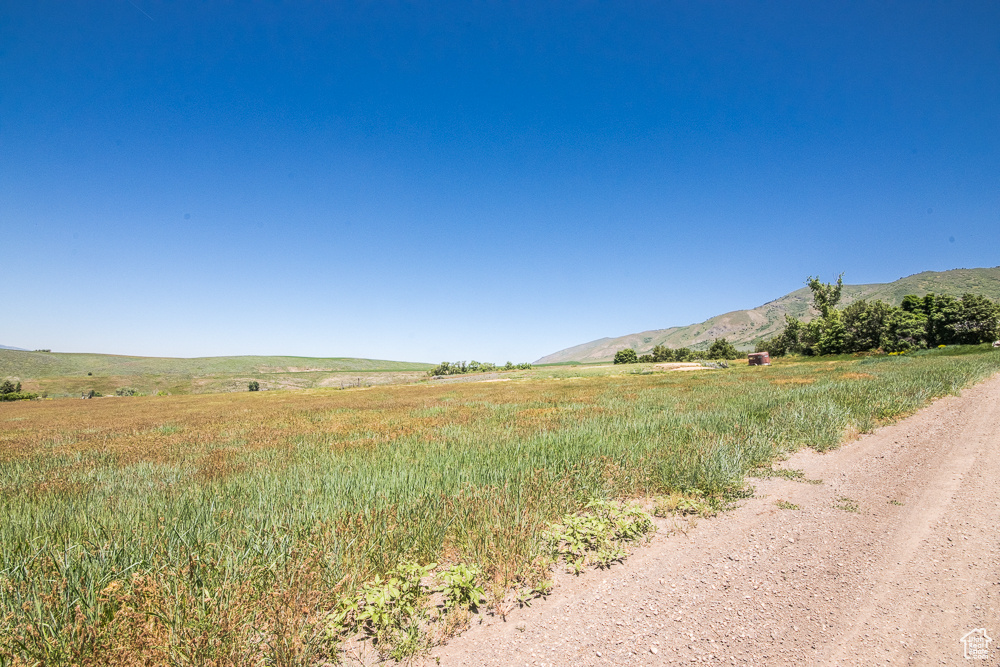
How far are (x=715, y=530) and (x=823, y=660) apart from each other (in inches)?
96.3

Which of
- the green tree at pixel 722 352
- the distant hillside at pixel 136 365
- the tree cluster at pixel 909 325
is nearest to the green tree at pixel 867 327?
the tree cluster at pixel 909 325

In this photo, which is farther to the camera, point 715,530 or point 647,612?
point 715,530

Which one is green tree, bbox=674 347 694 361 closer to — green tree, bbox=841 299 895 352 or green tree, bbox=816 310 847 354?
green tree, bbox=816 310 847 354

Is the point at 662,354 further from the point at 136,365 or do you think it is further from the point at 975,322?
the point at 136,365

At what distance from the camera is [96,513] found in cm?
544

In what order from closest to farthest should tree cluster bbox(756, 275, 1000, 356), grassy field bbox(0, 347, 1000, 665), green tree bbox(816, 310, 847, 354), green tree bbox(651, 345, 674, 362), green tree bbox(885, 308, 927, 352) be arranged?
grassy field bbox(0, 347, 1000, 665)
tree cluster bbox(756, 275, 1000, 356)
green tree bbox(885, 308, 927, 352)
green tree bbox(816, 310, 847, 354)
green tree bbox(651, 345, 674, 362)

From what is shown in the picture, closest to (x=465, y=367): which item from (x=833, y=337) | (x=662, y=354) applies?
(x=662, y=354)

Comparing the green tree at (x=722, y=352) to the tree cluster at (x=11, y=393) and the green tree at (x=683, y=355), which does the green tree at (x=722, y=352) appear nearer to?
the green tree at (x=683, y=355)

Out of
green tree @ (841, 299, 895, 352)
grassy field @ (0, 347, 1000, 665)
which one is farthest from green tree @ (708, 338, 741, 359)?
grassy field @ (0, 347, 1000, 665)

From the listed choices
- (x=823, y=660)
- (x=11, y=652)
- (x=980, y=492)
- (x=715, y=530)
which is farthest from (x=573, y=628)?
(x=980, y=492)

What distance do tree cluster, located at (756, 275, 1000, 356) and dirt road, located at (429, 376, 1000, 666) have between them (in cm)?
8751

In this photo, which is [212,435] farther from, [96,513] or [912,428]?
[912,428]

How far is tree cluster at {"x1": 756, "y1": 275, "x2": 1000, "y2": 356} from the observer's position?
212 feet

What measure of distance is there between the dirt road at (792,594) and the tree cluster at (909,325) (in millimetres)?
87514
